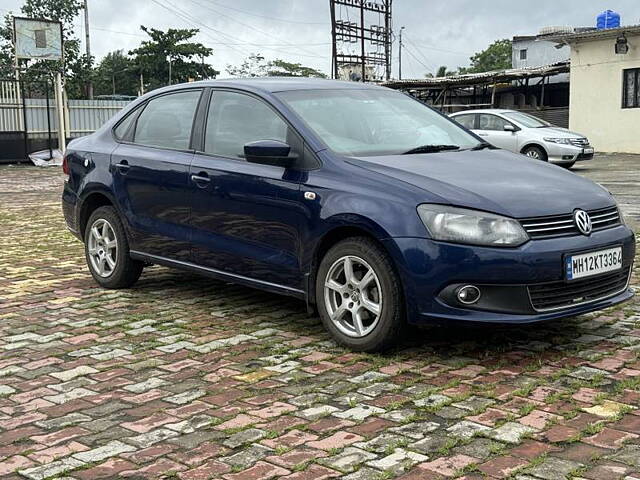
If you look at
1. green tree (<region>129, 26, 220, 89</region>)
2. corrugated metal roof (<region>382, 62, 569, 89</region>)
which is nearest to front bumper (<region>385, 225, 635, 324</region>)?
corrugated metal roof (<region>382, 62, 569, 89</region>)

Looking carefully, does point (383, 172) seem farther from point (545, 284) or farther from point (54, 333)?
point (54, 333)

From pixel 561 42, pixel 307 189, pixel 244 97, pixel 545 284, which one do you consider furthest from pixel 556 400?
pixel 561 42

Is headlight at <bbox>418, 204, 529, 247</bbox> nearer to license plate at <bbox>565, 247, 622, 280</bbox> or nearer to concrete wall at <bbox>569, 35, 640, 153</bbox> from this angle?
license plate at <bbox>565, 247, 622, 280</bbox>

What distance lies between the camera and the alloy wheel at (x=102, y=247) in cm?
702

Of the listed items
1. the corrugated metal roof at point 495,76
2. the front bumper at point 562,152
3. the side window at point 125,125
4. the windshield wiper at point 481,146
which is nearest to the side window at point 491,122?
the front bumper at point 562,152

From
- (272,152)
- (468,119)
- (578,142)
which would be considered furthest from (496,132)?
(272,152)

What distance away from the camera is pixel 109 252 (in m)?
7.07

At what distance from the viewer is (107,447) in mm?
3680

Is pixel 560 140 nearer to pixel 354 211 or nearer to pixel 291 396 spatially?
pixel 354 211

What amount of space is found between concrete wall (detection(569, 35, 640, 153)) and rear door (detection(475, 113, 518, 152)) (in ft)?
27.6

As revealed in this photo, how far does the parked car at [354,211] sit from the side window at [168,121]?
14 mm

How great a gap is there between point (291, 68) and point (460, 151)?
3045 inches

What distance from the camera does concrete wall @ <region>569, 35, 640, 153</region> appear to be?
27578mm

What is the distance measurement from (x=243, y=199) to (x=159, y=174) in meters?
1.02
